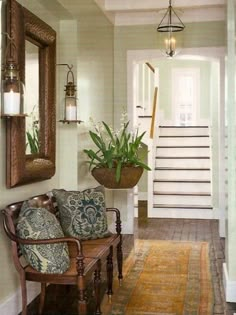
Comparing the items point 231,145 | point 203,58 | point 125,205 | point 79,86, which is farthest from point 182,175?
point 231,145

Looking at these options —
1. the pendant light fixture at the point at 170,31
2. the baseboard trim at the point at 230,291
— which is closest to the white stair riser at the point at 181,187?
the pendant light fixture at the point at 170,31

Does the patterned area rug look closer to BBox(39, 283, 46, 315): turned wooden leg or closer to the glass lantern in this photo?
BBox(39, 283, 46, 315): turned wooden leg

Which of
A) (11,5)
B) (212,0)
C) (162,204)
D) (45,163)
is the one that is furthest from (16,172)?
(162,204)

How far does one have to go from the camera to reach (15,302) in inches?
136

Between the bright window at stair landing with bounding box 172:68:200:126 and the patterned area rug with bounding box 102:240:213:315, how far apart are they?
5.52 metres

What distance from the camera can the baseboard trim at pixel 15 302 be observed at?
10.7 feet

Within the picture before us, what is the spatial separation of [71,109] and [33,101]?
0.62 metres

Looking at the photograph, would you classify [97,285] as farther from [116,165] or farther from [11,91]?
[116,165]

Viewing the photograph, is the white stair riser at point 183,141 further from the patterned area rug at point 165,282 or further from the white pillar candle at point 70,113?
the white pillar candle at point 70,113

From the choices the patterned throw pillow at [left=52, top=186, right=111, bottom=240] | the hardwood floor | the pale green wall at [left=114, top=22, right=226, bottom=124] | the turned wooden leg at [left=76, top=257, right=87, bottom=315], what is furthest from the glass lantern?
the pale green wall at [left=114, top=22, right=226, bottom=124]

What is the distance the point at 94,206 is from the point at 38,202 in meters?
0.49

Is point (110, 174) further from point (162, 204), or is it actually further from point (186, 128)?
point (186, 128)

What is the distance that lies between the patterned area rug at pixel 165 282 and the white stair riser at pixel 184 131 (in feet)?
13.6

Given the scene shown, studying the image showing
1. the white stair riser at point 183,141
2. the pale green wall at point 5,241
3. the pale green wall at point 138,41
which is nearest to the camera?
the pale green wall at point 5,241
